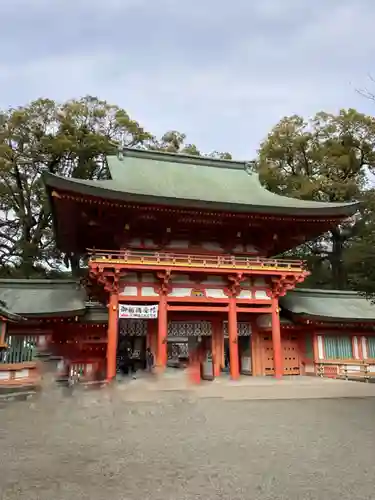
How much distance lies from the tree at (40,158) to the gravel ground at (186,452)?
24.5 metres

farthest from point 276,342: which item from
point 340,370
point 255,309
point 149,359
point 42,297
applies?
point 42,297

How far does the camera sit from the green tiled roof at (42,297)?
17312mm

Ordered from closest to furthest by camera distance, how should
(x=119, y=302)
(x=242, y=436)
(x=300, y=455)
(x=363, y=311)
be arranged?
(x=300, y=455) → (x=242, y=436) → (x=119, y=302) → (x=363, y=311)

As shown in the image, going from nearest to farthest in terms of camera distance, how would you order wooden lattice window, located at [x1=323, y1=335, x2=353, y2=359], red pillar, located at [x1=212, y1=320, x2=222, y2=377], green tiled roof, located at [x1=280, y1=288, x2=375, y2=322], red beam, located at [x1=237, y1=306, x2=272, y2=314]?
red beam, located at [x1=237, y1=306, x2=272, y2=314], red pillar, located at [x1=212, y1=320, x2=222, y2=377], green tiled roof, located at [x1=280, y1=288, x2=375, y2=322], wooden lattice window, located at [x1=323, y1=335, x2=353, y2=359]

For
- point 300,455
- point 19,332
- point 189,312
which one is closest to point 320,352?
point 189,312

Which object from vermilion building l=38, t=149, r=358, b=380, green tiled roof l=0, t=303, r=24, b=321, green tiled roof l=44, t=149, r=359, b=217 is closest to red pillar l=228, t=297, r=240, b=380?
vermilion building l=38, t=149, r=358, b=380

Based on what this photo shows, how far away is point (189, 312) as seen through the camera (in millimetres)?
18891

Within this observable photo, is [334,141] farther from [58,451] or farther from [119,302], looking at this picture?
[58,451]

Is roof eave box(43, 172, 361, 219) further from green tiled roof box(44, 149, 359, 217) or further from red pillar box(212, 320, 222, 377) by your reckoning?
red pillar box(212, 320, 222, 377)

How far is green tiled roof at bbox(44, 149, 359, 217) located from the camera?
631 inches

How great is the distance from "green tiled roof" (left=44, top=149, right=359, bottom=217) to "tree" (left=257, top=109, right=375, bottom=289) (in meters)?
11.0

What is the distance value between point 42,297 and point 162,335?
6.24 m

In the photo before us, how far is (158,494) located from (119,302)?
1272 centimetres

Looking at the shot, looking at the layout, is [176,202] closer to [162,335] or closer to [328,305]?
[162,335]
